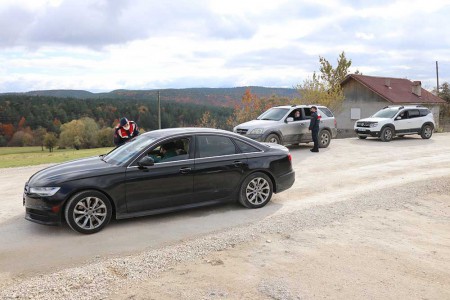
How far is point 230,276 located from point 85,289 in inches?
61.4

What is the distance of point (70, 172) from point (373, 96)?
40.9 m

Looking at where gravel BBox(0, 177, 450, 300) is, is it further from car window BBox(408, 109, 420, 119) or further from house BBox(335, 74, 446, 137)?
house BBox(335, 74, 446, 137)

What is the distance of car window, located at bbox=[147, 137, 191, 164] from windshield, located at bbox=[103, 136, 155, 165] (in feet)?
0.66

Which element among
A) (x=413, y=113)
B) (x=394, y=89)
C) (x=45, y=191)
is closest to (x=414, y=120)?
(x=413, y=113)

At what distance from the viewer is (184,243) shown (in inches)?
216

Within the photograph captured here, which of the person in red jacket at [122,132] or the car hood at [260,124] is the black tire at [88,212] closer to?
the person in red jacket at [122,132]

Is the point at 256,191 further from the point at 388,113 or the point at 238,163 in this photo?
the point at 388,113

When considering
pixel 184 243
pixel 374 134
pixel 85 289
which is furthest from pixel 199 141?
pixel 374 134

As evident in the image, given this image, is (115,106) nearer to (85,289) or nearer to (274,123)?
(274,123)

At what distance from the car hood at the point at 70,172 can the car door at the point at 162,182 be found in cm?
39

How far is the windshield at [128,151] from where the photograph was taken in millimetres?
6379

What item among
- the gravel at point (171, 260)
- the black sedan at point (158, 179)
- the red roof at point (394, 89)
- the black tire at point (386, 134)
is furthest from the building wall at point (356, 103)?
the black sedan at point (158, 179)

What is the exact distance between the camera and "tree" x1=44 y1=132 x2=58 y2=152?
279 ft

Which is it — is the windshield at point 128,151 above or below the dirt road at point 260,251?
above
